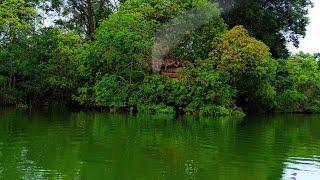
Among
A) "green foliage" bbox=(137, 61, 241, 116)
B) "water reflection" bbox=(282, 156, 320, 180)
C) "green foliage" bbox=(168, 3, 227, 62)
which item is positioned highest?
"green foliage" bbox=(168, 3, 227, 62)

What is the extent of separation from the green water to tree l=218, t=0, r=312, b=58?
1807 centimetres

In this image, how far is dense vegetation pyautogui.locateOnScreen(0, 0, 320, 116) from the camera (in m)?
32.3

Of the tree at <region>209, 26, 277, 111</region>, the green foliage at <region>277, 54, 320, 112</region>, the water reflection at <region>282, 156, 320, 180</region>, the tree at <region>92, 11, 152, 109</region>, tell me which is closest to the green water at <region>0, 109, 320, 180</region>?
the water reflection at <region>282, 156, 320, 180</region>

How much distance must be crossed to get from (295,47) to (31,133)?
101ft

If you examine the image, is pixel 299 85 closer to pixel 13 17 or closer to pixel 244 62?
pixel 244 62

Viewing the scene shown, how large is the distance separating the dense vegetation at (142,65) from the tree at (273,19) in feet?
1.26

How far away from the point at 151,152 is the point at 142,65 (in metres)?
18.7

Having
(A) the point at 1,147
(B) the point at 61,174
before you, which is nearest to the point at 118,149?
(A) the point at 1,147

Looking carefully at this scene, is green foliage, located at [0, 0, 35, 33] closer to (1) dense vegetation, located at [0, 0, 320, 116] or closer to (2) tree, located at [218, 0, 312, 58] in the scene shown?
(1) dense vegetation, located at [0, 0, 320, 116]

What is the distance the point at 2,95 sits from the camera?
1394 inches

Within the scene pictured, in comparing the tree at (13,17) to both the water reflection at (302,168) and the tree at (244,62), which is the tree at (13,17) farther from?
the water reflection at (302,168)

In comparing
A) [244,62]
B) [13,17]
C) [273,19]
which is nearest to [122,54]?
[244,62]

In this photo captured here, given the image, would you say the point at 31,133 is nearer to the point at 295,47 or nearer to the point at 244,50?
the point at 244,50

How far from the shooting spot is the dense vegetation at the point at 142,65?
3231 cm
